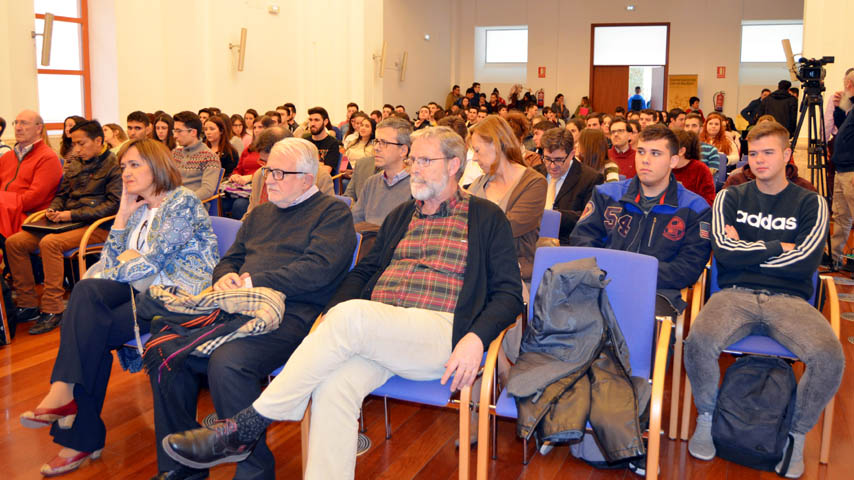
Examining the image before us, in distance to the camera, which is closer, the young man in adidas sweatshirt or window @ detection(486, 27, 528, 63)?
the young man in adidas sweatshirt

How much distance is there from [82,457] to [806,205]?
3.05 metres

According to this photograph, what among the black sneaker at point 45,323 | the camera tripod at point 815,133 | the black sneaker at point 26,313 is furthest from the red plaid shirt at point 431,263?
the camera tripod at point 815,133

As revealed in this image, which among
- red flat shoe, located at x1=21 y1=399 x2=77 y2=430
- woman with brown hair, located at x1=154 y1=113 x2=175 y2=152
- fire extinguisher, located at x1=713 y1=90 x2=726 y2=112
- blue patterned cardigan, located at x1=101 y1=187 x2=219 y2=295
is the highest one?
fire extinguisher, located at x1=713 y1=90 x2=726 y2=112

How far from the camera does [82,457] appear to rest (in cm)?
268

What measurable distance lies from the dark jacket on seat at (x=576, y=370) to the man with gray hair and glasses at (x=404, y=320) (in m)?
0.14

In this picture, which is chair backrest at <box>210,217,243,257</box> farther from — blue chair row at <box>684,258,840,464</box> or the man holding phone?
blue chair row at <box>684,258,840,464</box>

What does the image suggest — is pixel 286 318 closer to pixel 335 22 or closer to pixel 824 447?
pixel 824 447

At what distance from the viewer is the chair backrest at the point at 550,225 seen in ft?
11.5

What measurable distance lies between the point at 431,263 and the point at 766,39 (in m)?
16.4

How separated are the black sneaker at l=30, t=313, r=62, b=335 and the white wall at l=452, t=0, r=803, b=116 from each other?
1512 cm

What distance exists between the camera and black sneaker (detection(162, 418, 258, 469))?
2.12m

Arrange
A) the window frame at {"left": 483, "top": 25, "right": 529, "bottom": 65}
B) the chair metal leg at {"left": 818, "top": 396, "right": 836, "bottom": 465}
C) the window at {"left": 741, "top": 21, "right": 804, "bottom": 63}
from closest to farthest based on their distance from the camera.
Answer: the chair metal leg at {"left": 818, "top": 396, "right": 836, "bottom": 465} → the window at {"left": 741, "top": 21, "right": 804, "bottom": 63} → the window frame at {"left": 483, "top": 25, "right": 529, "bottom": 65}

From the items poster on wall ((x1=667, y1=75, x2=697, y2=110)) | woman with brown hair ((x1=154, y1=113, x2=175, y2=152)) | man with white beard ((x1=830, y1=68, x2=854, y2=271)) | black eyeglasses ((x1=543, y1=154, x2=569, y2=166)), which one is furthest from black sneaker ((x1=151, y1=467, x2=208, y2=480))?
poster on wall ((x1=667, y1=75, x2=697, y2=110))

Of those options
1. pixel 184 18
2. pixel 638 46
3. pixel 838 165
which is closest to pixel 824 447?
pixel 838 165
